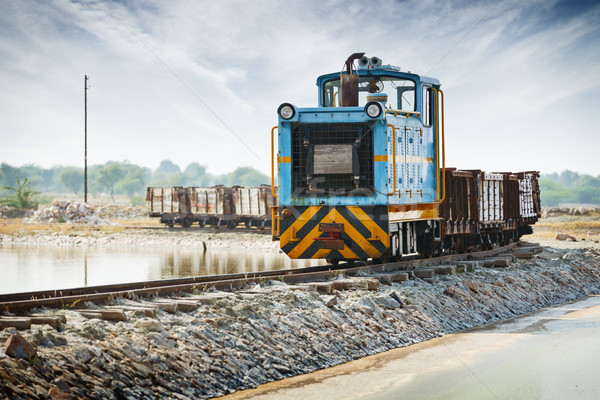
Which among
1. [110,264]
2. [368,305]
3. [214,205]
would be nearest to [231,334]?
[368,305]

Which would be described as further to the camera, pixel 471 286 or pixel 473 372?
pixel 471 286

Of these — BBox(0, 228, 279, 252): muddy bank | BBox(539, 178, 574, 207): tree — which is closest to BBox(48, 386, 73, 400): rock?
BBox(0, 228, 279, 252): muddy bank

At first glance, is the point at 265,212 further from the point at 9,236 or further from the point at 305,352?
the point at 305,352

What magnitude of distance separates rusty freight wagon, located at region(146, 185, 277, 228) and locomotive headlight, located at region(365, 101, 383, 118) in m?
21.9

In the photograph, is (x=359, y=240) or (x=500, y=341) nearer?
(x=500, y=341)

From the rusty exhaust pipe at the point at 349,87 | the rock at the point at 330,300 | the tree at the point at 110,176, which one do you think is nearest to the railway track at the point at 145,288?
the rock at the point at 330,300

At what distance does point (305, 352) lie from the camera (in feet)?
27.0

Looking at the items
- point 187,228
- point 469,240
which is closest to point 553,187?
point 187,228

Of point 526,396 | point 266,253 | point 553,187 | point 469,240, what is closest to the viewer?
point 526,396

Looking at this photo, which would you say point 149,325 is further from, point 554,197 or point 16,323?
point 554,197

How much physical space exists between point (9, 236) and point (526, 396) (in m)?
34.7

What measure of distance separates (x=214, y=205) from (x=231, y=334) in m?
29.4

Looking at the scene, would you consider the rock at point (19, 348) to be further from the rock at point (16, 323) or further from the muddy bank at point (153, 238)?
the muddy bank at point (153, 238)

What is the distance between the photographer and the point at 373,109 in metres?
12.1
